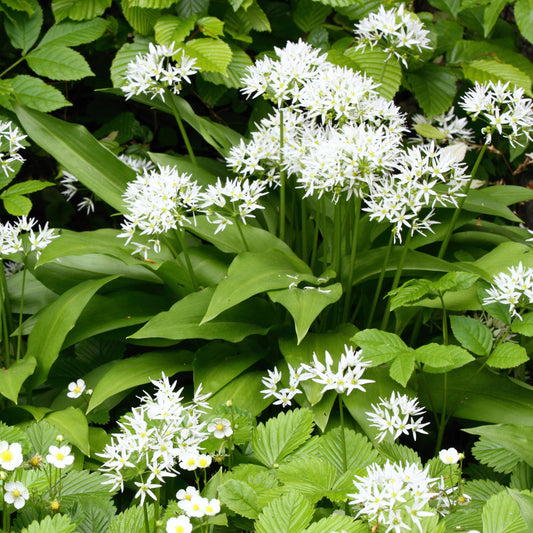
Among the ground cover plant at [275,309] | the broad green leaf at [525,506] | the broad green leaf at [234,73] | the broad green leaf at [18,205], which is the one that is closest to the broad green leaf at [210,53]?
the ground cover plant at [275,309]

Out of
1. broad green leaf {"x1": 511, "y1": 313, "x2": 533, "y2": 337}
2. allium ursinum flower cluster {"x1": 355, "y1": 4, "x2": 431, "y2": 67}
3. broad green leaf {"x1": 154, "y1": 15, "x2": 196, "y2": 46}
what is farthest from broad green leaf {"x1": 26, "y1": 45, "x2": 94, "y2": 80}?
broad green leaf {"x1": 511, "y1": 313, "x2": 533, "y2": 337}

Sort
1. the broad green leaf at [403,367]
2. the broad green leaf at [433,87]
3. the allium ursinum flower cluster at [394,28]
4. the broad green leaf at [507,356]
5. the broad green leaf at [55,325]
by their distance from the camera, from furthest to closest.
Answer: the broad green leaf at [433,87] < the allium ursinum flower cluster at [394,28] < the broad green leaf at [55,325] < the broad green leaf at [507,356] < the broad green leaf at [403,367]

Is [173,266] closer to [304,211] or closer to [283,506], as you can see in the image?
[304,211]

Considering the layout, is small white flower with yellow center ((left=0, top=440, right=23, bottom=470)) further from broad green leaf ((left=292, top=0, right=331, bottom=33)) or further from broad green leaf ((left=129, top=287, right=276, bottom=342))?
broad green leaf ((left=292, top=0, right=331, bottom=33))

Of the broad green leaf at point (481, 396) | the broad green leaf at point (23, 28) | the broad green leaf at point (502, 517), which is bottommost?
the broad green leaf at point (481, 396)

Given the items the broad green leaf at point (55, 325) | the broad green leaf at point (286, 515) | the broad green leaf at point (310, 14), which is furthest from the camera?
the broad green leaf at point (310, 14)

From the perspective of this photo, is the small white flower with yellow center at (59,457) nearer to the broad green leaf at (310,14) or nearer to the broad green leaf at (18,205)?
the broad green leaf at (18,205)

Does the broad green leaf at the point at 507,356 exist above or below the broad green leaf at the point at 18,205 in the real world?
above

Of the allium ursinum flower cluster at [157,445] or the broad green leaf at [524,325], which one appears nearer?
the allium ursinum flower cluster at [157,445]
